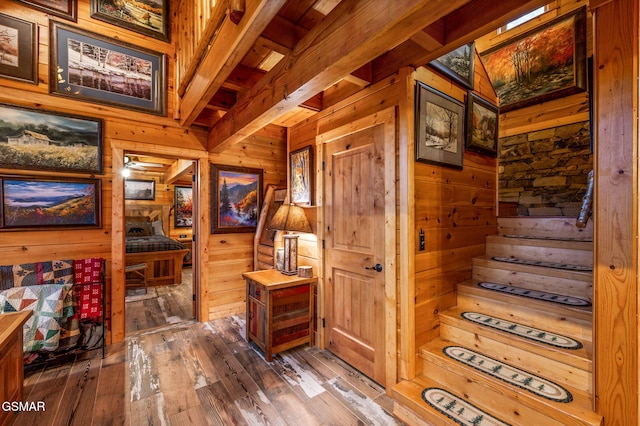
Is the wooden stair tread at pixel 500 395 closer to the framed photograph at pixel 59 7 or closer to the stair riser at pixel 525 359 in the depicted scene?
the stair riser at pixel 525 359

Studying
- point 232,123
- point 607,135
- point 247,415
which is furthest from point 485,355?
point 232,123

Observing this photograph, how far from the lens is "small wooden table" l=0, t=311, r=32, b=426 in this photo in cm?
157

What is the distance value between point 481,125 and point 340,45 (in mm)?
1947

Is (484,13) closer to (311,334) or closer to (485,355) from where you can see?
(485,355)

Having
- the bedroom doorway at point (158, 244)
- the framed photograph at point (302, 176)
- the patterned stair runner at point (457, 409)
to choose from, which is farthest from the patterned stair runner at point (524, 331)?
the bedroom doorway at point (158, 244)

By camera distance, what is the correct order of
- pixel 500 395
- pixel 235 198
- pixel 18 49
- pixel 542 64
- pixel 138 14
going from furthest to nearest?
1. pixel 542 64
2. pixel 235 198
3. pixel 138 14
4. pixel 18 49
5. pixel 500 395

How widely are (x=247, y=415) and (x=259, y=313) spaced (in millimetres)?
947

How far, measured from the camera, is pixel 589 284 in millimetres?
2023

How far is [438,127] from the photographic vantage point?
7.26 ft

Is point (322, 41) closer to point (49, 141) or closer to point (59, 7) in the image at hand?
point (49, 141)

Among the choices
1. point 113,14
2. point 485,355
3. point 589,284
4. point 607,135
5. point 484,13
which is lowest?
point 485,355

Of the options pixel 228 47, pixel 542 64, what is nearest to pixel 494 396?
pixel 228 47

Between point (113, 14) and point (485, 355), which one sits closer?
point (485, 355)

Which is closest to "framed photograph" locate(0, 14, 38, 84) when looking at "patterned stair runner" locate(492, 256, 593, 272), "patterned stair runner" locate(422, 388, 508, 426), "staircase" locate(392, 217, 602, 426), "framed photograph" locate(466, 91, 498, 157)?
"framed photograph" locate(466, 91, 498, 157)
